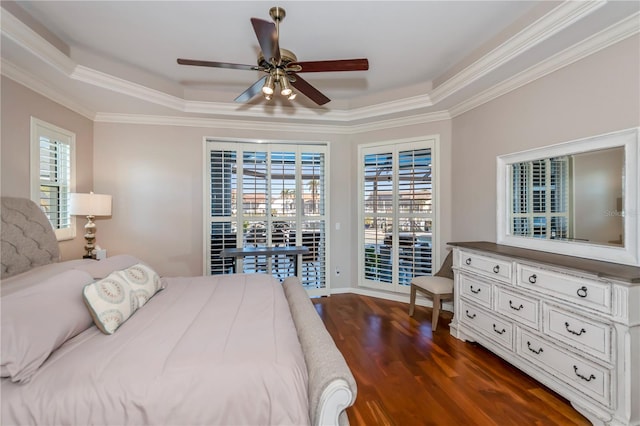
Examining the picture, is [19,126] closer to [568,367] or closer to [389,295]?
[389,295]

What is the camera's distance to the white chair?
3126mm

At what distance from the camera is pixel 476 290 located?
2752 millimetres

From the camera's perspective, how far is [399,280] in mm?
4102

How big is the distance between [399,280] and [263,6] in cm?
356

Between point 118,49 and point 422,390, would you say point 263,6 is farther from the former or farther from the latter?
point 422,390

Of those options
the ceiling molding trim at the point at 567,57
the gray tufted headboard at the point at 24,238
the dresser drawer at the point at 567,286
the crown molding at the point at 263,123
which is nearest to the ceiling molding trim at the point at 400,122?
the crown molding at the point at 263,123

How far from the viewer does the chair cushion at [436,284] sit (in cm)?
315

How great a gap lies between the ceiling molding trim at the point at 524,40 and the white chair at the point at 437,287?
1986mm

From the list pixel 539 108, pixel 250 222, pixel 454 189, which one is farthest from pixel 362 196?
pixel 539 108

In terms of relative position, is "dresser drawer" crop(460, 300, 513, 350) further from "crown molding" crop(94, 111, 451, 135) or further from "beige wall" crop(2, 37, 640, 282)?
"crown molding" crop(94, 111, 451, 135)

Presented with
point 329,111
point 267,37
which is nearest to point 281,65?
point 267,37

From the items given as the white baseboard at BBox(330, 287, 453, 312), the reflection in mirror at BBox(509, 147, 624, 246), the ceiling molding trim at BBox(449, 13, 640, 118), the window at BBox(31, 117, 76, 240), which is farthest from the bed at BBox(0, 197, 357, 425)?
the ceiling molding trim at BBox(449, 13, 640, 118)

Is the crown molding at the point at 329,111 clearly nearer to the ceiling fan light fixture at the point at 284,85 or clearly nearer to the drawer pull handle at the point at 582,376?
the ceiling fan light fixture at the point at 284,85

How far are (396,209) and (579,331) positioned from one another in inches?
96.8
